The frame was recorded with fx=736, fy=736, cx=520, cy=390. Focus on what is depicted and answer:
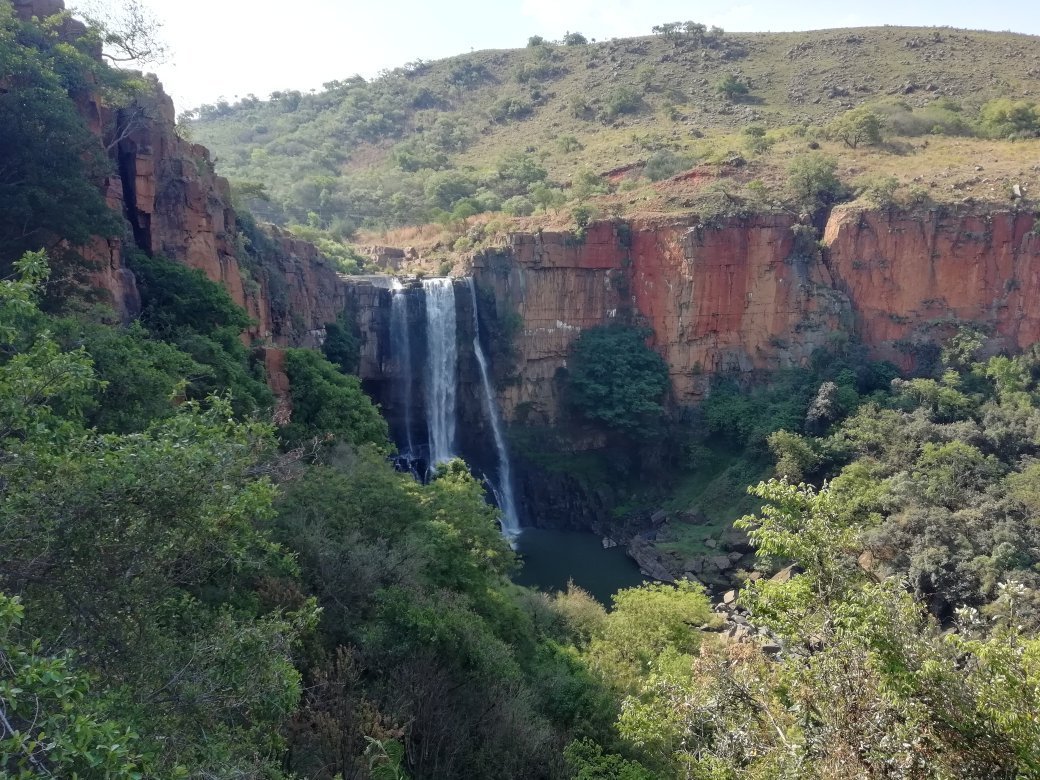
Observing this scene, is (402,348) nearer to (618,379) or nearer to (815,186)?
(618,379)

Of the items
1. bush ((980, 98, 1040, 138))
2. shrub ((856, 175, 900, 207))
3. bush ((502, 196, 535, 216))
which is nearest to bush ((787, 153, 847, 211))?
shrub ((856, 175, 900, 207))

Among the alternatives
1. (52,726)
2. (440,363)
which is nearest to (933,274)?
(440,363)

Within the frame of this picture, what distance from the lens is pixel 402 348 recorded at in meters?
30.6

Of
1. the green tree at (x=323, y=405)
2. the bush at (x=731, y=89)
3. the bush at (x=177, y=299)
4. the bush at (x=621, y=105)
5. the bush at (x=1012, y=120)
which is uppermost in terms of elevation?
the bush at (x=731, y=89)

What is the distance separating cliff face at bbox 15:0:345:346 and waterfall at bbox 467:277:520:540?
1035 cm

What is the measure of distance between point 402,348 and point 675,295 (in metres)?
12.2

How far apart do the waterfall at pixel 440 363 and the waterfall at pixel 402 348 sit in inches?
31.5

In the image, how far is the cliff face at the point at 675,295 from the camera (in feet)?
105

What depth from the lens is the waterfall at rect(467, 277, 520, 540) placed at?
31.5 m

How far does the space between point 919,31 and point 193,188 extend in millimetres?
60500

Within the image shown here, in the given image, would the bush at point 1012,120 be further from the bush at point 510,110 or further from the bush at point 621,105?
the bush at point 510,110

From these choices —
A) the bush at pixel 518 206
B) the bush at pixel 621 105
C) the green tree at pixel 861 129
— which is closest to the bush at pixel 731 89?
the bush at pixel 621 105

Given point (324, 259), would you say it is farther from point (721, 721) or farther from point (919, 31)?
point (919, 31)

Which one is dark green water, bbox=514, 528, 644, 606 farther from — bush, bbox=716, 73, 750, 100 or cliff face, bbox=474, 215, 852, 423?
bush, bbox=716, 73, 750, 100
